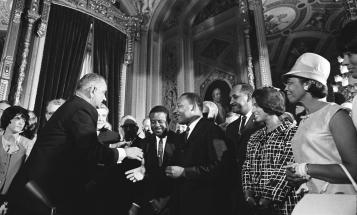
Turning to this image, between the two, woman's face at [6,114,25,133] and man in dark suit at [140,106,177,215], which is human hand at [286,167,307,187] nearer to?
man in dark suit at [140,106,177,215]

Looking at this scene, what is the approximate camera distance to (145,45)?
8312mm

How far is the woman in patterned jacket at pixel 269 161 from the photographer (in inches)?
74.9

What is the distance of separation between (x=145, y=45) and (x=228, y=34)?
242cm

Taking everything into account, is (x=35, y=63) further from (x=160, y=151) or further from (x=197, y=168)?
(x=197, y=168)

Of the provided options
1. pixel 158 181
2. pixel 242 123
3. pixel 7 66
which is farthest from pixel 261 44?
pixel 7 66

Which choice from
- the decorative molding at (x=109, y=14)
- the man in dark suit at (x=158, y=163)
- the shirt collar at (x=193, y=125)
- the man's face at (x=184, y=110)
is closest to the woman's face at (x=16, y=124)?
the man in dark suit at (x=158, y=163)

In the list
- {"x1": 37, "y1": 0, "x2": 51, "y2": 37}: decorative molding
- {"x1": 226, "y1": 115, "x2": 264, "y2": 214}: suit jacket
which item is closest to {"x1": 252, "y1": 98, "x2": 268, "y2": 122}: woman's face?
{"x1": 226, "y1": 115, "x2": 264, "y2": 214}: suit jacket

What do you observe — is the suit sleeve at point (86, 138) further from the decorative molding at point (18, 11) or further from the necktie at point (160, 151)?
the decorative molding at point (18, 11)

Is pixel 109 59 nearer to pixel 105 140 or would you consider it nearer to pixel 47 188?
pixel 105 140

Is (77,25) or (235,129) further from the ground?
(77,25)

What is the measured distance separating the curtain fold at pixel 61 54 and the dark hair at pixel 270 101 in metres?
5.12

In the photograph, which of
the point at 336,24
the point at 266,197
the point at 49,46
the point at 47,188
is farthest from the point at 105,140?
the point at 336,24

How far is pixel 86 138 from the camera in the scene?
2.05 metres

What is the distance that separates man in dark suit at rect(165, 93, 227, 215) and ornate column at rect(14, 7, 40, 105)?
4.36 meters
